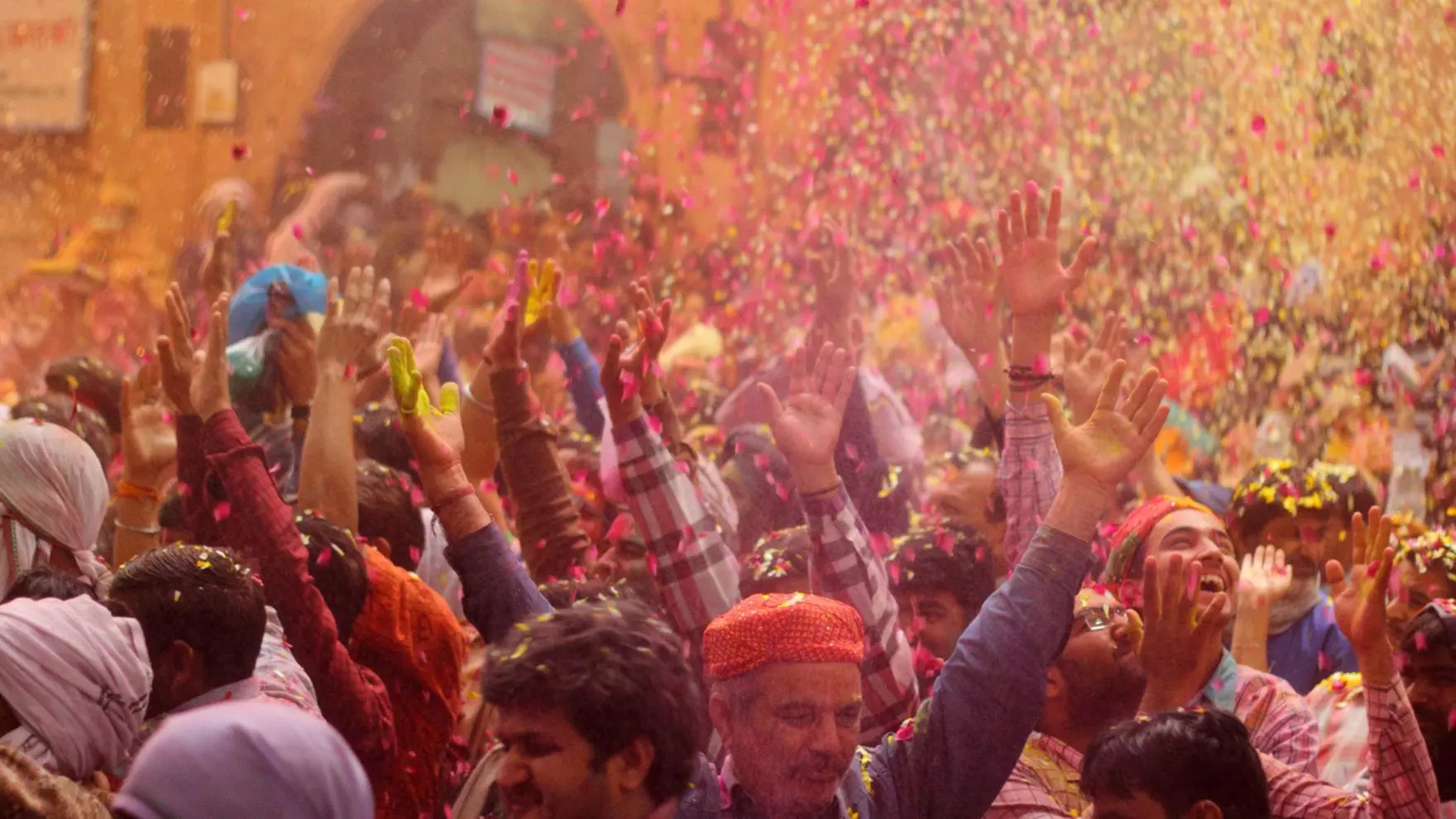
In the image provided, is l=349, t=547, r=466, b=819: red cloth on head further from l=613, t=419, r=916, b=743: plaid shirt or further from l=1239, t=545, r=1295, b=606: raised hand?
l=1239, t=545, r=1295, b=606: raised hand

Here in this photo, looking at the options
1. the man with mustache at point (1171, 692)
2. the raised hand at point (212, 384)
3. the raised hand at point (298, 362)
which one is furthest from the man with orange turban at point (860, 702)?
the raised hand at point (298, 362)

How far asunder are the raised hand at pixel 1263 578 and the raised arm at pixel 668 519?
1495 mm

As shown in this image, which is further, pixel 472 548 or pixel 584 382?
pixel 584 382

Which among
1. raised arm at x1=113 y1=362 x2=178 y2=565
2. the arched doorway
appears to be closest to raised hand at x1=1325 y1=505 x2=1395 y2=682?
raised arm at x1=113 y1=362 x2=178 y2=565

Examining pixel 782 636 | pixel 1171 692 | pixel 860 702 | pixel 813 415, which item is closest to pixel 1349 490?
pixel 1171 692

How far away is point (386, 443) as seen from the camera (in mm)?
5125

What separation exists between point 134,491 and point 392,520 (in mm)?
743

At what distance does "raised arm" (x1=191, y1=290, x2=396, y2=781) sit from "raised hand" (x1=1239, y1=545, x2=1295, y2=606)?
214 centimetres

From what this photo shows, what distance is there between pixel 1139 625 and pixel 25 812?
2.06 meters

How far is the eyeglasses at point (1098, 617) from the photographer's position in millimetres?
3279

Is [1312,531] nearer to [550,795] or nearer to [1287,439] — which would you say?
[550,795]

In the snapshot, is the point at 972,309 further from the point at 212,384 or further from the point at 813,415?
the point at 212,384

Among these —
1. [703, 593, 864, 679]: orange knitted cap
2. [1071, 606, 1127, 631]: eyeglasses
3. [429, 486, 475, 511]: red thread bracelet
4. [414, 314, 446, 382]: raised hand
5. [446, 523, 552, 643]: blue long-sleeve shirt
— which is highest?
[429, 486, 475, 511]: red thread bracelet

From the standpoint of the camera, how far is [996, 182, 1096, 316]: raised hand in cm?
379
